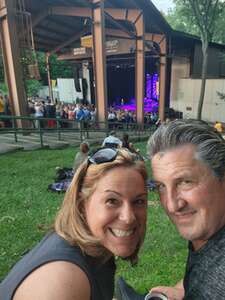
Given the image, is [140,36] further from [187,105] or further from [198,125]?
[198,125]

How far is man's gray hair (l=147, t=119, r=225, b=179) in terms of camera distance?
4.51 feet

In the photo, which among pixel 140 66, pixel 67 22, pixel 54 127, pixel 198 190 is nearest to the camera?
pixel 198 190

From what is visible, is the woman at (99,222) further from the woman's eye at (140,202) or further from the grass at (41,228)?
the grass at (41,228)

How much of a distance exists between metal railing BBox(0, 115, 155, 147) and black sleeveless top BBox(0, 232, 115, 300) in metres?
→ 7.63

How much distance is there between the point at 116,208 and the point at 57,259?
0.37 metres

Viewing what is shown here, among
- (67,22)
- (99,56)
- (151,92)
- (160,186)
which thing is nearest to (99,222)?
(160,186)

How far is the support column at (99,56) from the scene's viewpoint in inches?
454

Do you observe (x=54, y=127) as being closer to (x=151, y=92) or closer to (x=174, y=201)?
(x=174, y=201)

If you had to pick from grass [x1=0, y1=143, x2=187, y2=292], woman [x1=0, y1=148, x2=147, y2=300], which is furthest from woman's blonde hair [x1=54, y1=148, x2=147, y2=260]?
grass [x1=0, y1=143, x2=187, y2=292]

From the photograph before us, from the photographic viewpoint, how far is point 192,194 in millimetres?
1364

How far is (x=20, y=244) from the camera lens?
3.63 metres

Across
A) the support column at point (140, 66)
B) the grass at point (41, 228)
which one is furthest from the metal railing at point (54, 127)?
the grass at point (41, 228)

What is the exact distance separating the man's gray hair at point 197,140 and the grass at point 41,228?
1.22 metres

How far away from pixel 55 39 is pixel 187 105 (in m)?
11.1
